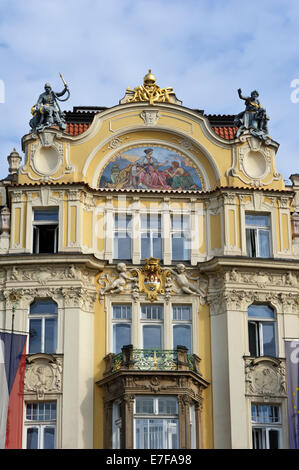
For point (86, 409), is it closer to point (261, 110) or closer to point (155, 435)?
point (155, 435)

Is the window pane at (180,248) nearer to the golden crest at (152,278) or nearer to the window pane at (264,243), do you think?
the golden crest at (152,278)

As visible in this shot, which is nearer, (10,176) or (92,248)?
(92,248)

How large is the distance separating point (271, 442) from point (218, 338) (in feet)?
13.0

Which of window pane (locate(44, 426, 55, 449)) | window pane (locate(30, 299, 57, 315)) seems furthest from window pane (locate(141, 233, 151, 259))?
window pane (locate(44, 426, 55, 449))

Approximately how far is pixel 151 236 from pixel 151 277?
181cm

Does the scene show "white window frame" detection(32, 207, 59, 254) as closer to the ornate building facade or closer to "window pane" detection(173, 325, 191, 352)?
the ornate building facade

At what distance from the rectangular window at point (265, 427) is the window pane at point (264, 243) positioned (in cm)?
560

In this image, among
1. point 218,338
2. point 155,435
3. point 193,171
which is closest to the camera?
point 155,435

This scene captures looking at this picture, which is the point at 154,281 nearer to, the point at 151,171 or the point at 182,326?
the point at 182,326

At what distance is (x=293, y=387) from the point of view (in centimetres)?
3672

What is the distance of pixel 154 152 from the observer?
135 ft

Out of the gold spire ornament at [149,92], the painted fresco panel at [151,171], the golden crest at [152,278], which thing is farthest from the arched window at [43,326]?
the gold spire ornament at [149,92]

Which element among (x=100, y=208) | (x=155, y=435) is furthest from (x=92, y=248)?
(x=155, y=435)

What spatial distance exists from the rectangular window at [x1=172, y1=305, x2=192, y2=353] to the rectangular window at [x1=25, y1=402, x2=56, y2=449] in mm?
4903
